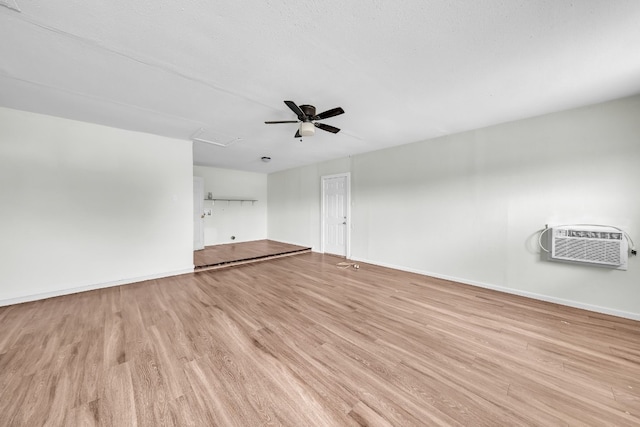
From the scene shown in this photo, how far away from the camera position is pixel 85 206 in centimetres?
333

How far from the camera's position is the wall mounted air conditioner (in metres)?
2.53

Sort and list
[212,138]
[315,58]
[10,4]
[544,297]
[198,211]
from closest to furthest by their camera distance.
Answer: [10,4], [315,58], [544,297], [212,138], [198,211]

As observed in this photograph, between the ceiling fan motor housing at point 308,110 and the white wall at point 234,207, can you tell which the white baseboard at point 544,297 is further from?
the white wall at point 234,207

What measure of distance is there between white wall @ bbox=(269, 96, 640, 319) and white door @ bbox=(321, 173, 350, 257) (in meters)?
0.64

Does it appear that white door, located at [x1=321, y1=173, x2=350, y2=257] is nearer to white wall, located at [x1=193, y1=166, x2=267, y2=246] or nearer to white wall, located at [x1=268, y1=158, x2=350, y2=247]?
white wall, located at [x1=268, y1=158, x2=350, y2=247]

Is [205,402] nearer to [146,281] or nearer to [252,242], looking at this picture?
[146,281]

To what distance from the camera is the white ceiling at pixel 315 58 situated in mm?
1462

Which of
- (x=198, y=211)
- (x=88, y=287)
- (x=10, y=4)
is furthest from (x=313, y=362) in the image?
(x=198, y=211)

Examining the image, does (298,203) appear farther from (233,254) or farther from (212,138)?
(212,138)

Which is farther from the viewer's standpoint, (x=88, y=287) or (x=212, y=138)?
(x=212, y=138)

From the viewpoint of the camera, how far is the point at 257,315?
2.56 metres

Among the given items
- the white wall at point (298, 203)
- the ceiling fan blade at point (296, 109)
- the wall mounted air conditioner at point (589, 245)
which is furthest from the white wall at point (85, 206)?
the wall mounted air conditioner at point (589, 245)

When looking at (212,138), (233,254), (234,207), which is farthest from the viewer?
(234,207)

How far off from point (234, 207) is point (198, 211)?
1344 millimetres
